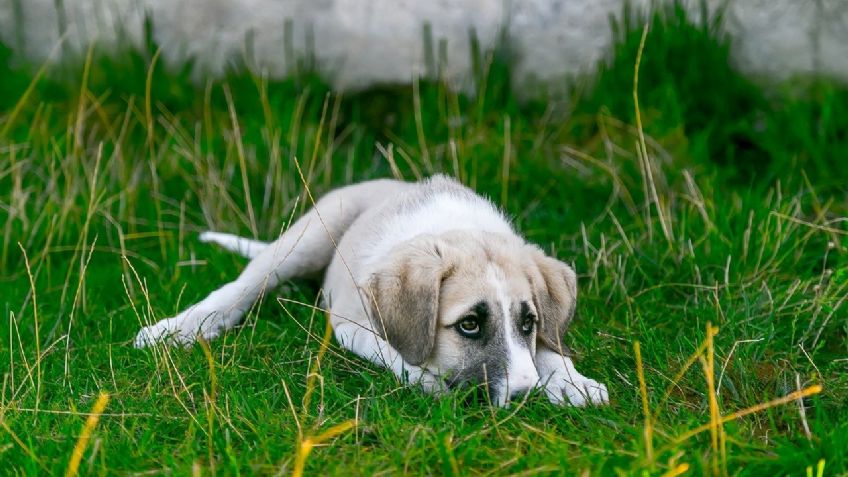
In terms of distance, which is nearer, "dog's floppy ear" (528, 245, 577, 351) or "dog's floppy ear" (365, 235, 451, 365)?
"dog's floppy ear" (365, 235, 451, 365)

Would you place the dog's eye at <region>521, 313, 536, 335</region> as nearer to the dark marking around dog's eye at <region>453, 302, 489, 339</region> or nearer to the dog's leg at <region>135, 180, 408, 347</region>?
the dark marking around dog's eye at <region>453, 302, 489, 339</region>

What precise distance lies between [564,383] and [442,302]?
546 mm

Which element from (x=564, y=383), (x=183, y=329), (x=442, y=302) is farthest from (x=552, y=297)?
(x=183, y=329)

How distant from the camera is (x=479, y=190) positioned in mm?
6078

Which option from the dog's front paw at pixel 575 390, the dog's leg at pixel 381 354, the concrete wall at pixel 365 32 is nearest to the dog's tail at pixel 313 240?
the dog's leg at pixel 381 354

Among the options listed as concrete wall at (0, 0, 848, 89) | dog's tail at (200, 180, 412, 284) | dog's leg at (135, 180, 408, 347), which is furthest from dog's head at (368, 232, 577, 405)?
concrete wall at (0, 0, 848, 89)

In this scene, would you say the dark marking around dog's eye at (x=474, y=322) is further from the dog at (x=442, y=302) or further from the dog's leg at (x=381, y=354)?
the dog's leg at (x=381, y=354)

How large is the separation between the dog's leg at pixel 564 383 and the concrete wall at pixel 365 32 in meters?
2.98

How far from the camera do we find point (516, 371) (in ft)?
12.6

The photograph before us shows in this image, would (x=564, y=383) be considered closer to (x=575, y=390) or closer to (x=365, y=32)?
(x=575, y=390)

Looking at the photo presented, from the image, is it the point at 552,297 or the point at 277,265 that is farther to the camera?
the point at 277,265

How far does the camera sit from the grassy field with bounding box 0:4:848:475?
3.55 meters

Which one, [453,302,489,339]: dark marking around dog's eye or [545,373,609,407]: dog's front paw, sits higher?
[453,302,489,339]: dark marking around dog's eye

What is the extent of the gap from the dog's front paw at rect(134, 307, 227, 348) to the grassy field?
0.25 ft
